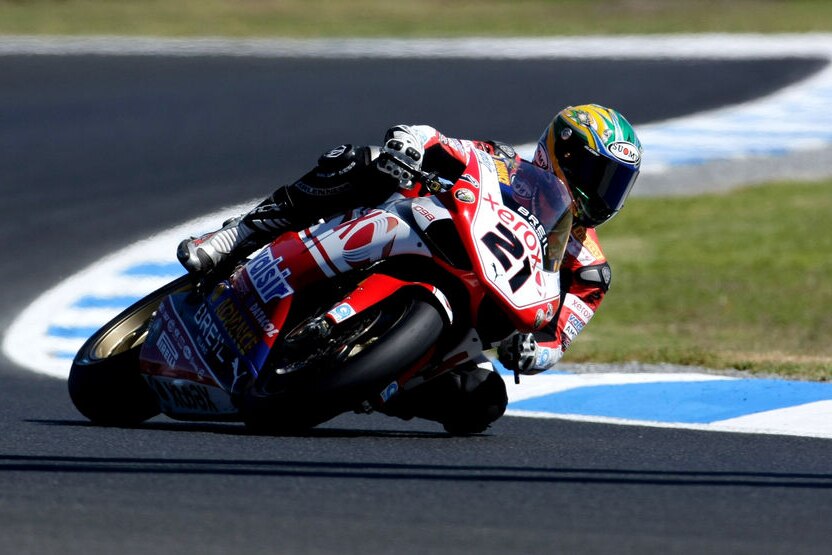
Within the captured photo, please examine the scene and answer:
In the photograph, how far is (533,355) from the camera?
6504mm

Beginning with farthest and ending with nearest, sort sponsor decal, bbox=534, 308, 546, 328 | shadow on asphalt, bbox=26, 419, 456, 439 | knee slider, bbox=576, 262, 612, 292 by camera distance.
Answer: knee slider, bbox=576, 262, 612, 292 → shadow on asphalt, bbox=26, 419, 456, 439 → sponsor decal, bbox=534, 308, 546, 328

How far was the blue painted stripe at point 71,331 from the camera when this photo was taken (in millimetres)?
9570

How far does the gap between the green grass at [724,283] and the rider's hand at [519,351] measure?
2.52m

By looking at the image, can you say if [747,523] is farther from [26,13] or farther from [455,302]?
[26,13]

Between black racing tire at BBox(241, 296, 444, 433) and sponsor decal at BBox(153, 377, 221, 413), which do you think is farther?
sponsor decal at BBox(153, 377, 221, 413)

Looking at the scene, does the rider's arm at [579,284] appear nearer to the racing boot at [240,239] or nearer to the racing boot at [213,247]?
the racing boot at [240,239]

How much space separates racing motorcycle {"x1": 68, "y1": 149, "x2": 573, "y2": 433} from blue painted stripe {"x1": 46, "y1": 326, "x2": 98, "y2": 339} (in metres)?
2.82

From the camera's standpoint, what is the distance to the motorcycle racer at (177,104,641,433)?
21.3 feet

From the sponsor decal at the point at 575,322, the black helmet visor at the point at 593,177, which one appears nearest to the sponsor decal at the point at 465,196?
the black helmet visor at the point at 593,177

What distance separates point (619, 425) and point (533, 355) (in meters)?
0.82

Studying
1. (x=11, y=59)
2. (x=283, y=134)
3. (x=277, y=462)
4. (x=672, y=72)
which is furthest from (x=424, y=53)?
(x=277, y=462)

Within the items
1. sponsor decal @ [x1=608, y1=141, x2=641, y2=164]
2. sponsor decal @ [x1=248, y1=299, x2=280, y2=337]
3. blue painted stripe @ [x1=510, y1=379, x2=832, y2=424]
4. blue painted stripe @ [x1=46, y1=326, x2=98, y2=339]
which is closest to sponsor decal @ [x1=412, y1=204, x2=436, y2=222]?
sponsor decal @ [x1=248, y1=299, x2=280, y2=337]

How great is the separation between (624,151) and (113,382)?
2.36 meters

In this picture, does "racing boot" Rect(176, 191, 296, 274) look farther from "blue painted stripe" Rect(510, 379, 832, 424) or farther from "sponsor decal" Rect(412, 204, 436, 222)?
"blue painted stripe" Rect(510, 379, 832, 424)
